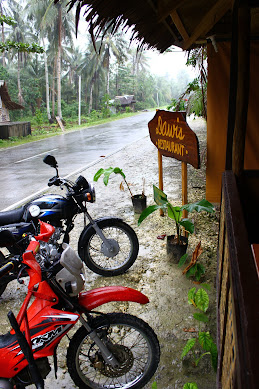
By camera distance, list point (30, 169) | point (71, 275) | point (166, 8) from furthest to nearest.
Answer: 1. point (30, 169)
2. point (166, 8)
3. point (71, 275)

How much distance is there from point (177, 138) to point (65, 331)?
2530 mm

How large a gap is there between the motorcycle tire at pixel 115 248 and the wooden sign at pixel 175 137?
1.02 m

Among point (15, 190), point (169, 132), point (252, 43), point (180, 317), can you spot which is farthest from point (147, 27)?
point (15, 190)

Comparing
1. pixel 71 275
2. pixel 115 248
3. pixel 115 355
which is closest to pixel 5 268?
pixel 71 275

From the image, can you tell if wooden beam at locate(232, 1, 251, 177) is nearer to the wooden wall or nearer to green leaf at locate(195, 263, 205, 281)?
green leaf at locate(195, 263, 205, 281)

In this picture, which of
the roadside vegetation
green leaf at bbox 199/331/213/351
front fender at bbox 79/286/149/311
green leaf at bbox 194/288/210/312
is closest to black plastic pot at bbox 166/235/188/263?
green leaf at bbox 194/288/210/312

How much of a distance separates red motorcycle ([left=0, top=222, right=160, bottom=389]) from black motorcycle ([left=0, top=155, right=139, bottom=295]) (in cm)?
98

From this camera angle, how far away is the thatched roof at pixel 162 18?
8.04ft

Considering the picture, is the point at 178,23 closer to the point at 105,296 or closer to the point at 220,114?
the point at 220,114

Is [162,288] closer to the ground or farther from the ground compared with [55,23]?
closer to the ground

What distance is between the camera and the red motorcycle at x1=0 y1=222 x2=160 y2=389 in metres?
1.80

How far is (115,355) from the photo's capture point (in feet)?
6.96

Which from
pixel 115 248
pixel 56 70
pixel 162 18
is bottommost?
pixel 115 248

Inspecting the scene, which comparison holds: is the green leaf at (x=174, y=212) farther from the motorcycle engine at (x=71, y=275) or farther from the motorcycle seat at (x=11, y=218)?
the motorcycle engine at (x=71, y=275)
